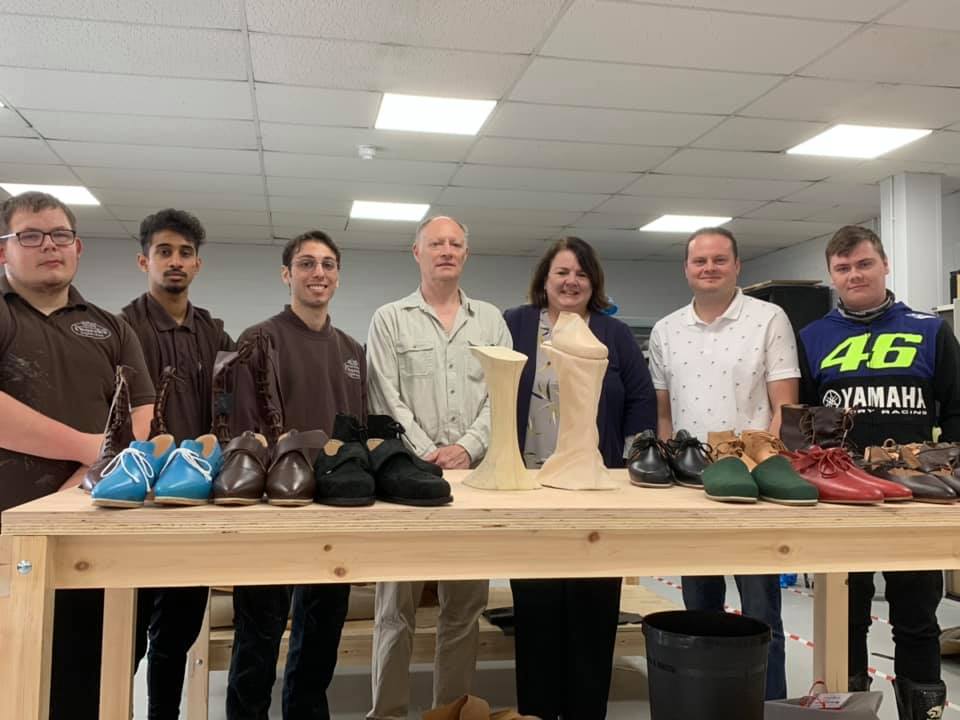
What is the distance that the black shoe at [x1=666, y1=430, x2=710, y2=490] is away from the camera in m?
1.73

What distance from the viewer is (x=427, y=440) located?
2289 mm

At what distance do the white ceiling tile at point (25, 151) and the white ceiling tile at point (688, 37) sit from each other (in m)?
3.82

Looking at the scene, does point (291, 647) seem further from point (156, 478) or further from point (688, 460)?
point (688, 460)

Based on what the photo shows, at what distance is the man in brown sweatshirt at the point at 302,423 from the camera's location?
2.01 meters

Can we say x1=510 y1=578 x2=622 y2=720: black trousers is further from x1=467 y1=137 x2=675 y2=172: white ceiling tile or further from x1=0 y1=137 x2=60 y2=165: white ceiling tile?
x1=0 y1=137 x2=60 y2=165: white ceiling tile

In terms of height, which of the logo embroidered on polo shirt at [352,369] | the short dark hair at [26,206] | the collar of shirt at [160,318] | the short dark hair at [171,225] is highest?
the short dark hair at [171,225]

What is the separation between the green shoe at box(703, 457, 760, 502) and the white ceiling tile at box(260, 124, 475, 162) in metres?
4.23

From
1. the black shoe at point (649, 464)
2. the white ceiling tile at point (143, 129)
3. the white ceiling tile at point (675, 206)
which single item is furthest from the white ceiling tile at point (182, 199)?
the black shoe at point (649, 464)

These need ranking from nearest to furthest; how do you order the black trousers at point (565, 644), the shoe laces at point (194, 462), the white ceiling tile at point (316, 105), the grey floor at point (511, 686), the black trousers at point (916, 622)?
the shoe laces at point (194, 462) → the black trousers at point (565, 644) → the black trousers at point (916, 622) → the grey floor at point (511, 686) → the white ceiling tile at point (316, 105)

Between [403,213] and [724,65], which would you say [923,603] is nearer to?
[724,65]

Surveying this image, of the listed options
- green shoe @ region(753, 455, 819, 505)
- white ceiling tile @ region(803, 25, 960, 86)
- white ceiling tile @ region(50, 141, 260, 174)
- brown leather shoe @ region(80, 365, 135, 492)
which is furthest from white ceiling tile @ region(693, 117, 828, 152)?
brown leather shoe @ region(80, 365, 135, 492)

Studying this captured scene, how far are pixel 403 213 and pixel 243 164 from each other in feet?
6.40

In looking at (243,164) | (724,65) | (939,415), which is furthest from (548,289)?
(243,164)

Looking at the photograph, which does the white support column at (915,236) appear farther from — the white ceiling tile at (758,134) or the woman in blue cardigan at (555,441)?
the woman in blue cardigan at (555,441)
